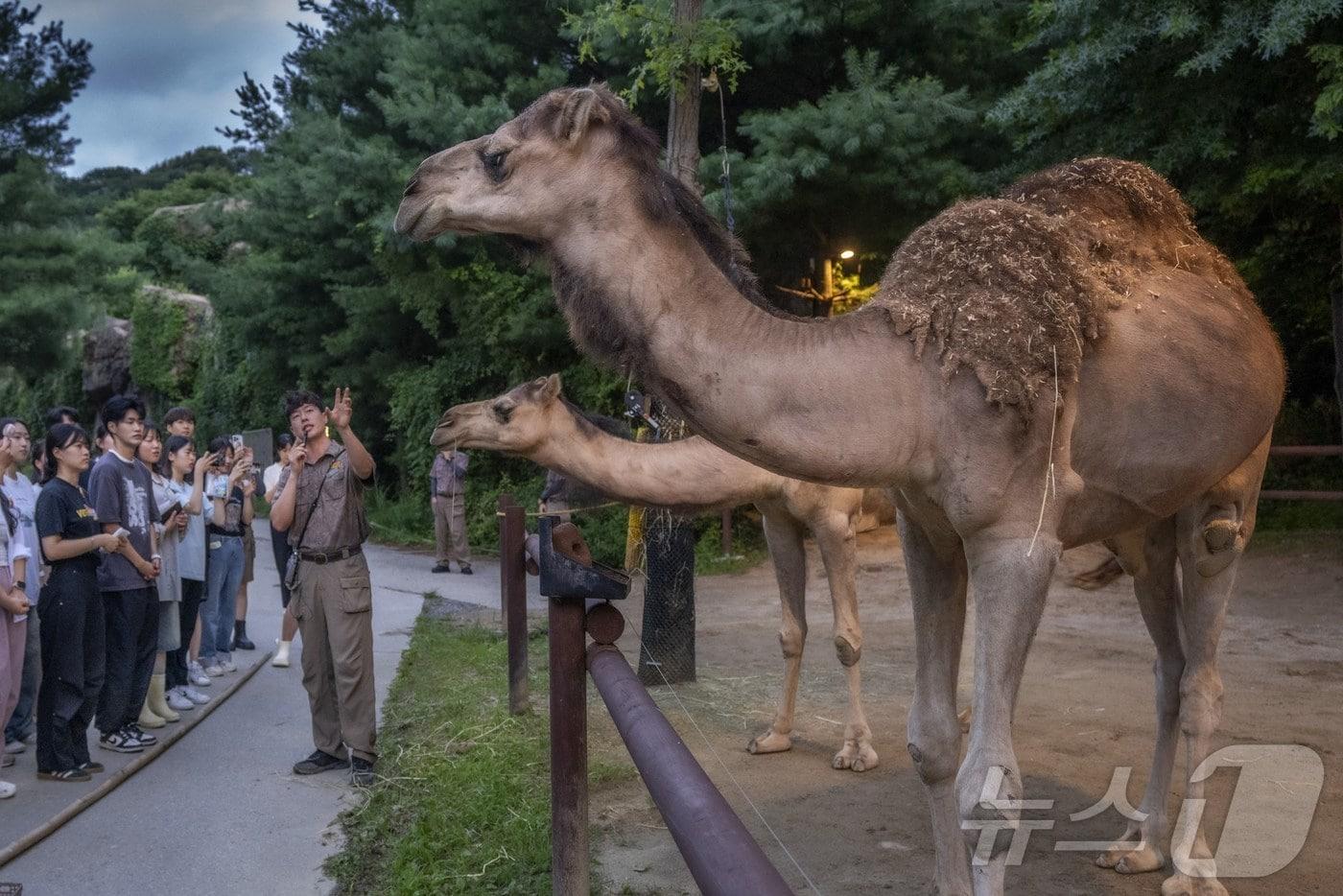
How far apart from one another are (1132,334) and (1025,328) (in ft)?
2.18

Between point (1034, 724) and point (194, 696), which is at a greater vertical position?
point (1034, 724)

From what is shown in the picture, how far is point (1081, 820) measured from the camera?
17.9 ft

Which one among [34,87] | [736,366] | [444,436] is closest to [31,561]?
[444,436]

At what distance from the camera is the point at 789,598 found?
7289 mm

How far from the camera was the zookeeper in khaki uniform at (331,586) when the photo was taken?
672 cm

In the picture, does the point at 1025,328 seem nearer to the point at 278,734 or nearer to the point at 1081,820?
the point at 1081,820

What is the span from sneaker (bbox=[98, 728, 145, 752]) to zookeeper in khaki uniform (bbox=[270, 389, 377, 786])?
1042 millimetres

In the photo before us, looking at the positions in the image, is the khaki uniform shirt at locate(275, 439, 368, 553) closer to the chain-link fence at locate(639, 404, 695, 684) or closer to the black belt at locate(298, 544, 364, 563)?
the black belt at locate(298, 544, 364, 563)

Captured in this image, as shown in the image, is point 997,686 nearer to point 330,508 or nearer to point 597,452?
point 597,452

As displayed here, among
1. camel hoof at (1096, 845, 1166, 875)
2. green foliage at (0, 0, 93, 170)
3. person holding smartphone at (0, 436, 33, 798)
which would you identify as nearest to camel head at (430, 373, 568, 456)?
person holding smartphone at (0, 436, 33, 798)

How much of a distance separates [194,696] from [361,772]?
2.52 metres

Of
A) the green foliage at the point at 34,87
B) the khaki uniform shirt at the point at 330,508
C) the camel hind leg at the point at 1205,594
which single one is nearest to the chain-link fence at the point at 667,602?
the khaki uniform shirt at the point at 330,508

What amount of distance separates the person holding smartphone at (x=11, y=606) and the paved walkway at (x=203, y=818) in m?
0.53

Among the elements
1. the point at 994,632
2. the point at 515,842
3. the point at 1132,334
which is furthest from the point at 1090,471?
the point at 515,842
